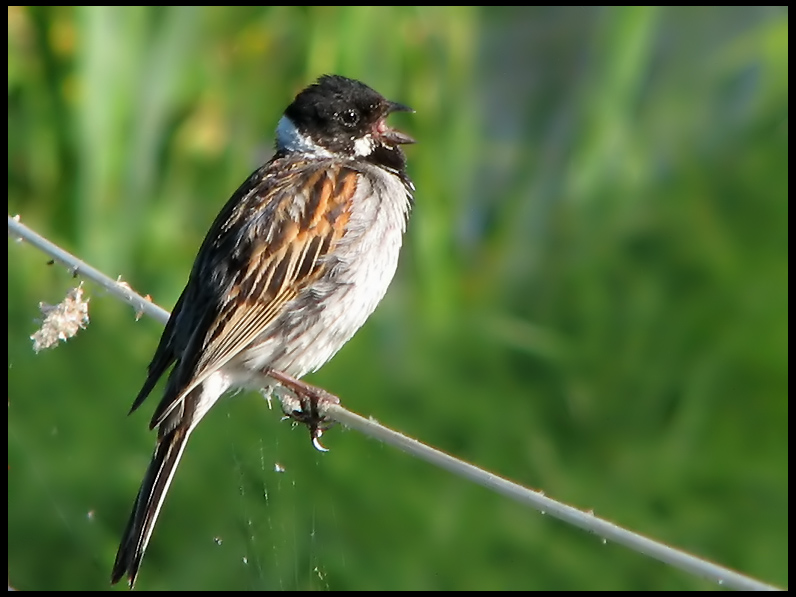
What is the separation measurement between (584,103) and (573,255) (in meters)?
0.49

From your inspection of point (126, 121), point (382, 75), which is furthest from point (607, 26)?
point (126, 121)

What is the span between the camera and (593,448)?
4.29 meters

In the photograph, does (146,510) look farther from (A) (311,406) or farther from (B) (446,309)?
(B) (446,309)

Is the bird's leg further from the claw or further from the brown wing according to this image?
the brown wing

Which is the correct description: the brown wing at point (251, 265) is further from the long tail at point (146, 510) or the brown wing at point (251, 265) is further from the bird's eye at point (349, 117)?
the bird's eye at point (349, 117)

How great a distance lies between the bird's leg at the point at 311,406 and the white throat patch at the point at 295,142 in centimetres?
65

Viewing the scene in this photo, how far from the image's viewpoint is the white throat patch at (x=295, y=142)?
3.49 meters

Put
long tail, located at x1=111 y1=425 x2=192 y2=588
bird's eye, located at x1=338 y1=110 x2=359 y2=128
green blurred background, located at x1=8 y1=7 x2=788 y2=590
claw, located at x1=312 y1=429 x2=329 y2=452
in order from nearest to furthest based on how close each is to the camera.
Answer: long tail, located at x1=111 y1=425 x2=192 y2=588 → claw, located at x1=312 y1=429 x2=329 y2=452 → bird's eye, located at x1=338 y1=110 x2=359 y2=128 → green blurred background, located at x1=8 y1=7 x2=788 y2=590

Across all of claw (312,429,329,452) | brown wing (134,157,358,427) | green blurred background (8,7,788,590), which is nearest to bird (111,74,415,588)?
brown wing (134,157,358,427)

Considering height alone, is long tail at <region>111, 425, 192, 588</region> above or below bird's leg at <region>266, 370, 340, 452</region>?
below

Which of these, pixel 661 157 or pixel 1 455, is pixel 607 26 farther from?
pixel 1 455

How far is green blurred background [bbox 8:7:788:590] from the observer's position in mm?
4133

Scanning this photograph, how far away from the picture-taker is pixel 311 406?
301 cm

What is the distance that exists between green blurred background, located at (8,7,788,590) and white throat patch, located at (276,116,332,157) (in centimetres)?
78
